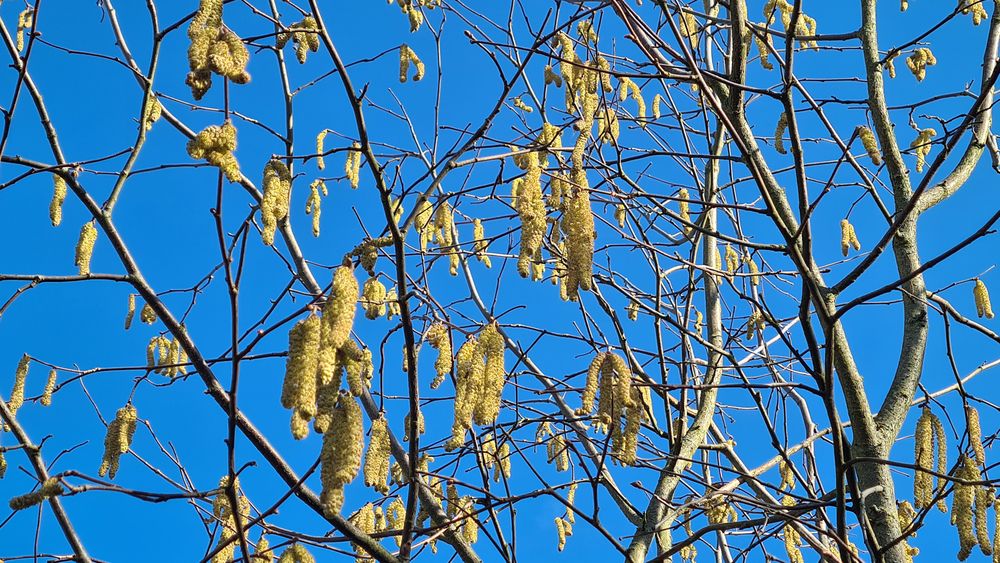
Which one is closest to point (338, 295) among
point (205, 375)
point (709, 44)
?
point (205, 375)

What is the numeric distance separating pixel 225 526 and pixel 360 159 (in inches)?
75.9

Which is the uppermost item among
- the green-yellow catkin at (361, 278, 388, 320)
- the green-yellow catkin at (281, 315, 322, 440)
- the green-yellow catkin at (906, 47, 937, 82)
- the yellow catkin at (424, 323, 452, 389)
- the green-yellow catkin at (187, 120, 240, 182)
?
the green-yellow catkin at (906, 47, 937, 82)

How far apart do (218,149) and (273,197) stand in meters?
0.19

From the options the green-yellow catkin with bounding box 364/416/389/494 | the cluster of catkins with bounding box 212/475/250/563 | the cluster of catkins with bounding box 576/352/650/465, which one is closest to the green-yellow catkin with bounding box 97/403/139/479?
the cluster of catkins with bounding box 212/475/250/563

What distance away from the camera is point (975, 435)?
2508 mm

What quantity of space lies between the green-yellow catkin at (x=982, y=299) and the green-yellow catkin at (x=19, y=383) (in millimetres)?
3497

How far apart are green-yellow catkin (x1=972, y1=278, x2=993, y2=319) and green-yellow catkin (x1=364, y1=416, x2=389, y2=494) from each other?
8.34ft

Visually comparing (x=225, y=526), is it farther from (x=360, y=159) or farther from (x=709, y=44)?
(x=709, y=44)

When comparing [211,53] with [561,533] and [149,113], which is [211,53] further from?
[561,533]

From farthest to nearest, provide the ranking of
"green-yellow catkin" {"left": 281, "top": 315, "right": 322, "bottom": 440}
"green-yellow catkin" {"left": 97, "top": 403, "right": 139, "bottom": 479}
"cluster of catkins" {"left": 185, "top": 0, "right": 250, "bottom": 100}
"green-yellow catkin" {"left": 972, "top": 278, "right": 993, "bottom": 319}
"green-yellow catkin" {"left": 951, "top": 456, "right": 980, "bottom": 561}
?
"green-yellow catkin" {"left": 972, "top": 278, "right": 993, "bottom": 319}
"green-yellow catkin" {"left": 97, "top": 403, "right": 139, "bottom": 479}
"green-yellow catkin" {"left": 951, "top": 456, "right": 980, "bottom": 561}
"cluster of catkins" {"left": 185, "top": 0, "right": 250, "bottom": 100}
"green-yellow catkin" {"left": 281, "top": 315, "right": 322, "bottom": 440}

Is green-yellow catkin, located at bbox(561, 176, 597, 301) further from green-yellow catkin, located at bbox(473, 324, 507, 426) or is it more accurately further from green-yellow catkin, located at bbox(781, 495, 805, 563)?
green-yellow catkin, located at bbox(781, 495, 805, 563)

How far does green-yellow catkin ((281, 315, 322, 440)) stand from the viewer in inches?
64.6

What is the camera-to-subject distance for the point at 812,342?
2.34 metres

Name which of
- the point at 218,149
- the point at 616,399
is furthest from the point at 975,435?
the point at 218,149
